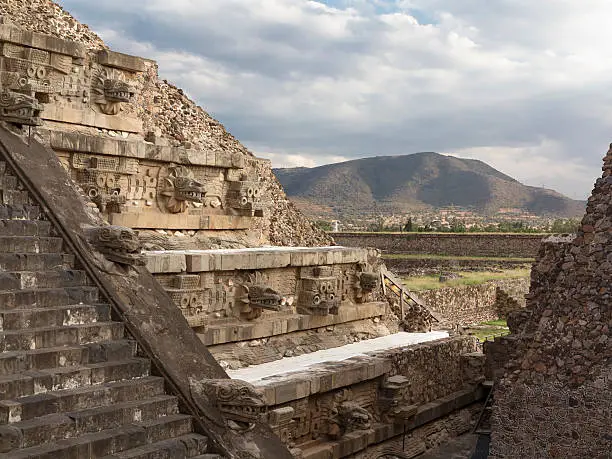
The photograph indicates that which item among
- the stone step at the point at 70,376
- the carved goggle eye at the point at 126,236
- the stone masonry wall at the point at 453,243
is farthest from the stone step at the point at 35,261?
the stone masonry wall at the point at 453,243

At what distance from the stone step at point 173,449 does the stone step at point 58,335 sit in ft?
3.38

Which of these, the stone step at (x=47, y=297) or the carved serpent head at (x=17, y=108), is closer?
the stone step at (x=47, y=297)

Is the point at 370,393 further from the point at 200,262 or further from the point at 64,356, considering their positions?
the point at 64,356

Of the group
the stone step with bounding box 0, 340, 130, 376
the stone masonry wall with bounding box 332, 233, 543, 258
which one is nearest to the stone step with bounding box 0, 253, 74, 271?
the stone step with bounding box 0, 340, 130, 376

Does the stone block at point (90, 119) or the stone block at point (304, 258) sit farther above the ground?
the stone block at point (90, 119)

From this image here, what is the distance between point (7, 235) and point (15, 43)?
3.46 metres

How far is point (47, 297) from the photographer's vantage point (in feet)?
19.5

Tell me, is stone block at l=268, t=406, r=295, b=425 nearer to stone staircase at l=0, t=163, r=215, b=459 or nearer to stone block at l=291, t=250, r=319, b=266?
stone staircase at l=0, t=163, r=215, b=459

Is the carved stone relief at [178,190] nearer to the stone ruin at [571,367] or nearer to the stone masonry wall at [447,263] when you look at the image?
the stone ruin at [571,367]

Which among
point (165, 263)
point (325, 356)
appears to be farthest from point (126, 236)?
point (325, 356)

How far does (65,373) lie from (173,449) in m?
0.92

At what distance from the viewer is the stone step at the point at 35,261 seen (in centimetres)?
605

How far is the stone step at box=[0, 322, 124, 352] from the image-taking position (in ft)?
17.7

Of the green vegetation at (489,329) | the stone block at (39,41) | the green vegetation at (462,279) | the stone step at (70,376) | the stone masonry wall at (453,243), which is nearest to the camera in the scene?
the stone step at (70,376)
